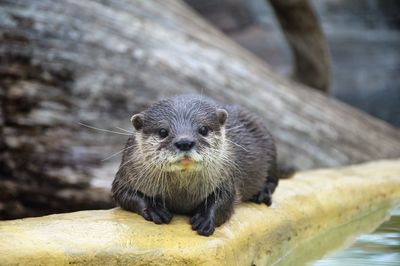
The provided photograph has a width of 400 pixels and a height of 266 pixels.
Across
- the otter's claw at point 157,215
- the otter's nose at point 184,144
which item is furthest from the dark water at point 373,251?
the otter's nose at point 184,144

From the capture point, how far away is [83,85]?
4633 mm

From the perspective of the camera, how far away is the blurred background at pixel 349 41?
898cm

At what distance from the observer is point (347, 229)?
402 cm

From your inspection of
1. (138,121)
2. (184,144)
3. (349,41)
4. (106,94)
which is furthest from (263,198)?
(349,41)

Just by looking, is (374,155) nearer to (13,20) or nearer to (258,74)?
(258,74)

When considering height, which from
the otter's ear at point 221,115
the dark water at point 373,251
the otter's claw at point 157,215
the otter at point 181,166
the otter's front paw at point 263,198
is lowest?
the dark water at point 373,251

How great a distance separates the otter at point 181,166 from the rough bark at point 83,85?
1.35 m

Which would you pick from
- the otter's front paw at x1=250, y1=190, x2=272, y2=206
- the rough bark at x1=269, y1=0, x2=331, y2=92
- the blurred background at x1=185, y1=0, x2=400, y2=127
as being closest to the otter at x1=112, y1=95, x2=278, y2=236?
the otter's front paw at x1=250, y1=190, x2=272, y2=206

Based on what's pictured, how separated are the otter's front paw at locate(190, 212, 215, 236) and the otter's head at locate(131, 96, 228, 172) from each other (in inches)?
8.0

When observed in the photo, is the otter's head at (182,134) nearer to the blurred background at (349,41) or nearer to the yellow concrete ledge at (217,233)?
the yellow concrete ledge at (217,233)

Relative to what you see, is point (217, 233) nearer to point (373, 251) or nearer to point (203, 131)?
point (203, 131)

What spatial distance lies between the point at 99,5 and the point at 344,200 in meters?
2.09

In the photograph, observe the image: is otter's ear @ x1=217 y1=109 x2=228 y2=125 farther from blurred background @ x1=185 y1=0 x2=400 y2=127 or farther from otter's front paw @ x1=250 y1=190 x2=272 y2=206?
blurred background @ x1=185 y1=0 x2=400 y2=127

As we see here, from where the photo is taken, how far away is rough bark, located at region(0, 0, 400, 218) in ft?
14.7
